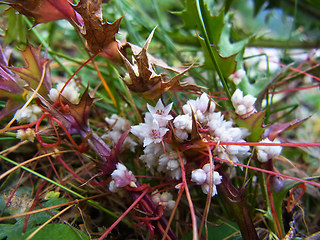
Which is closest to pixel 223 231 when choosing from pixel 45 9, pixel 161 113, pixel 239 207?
pixel 239 207

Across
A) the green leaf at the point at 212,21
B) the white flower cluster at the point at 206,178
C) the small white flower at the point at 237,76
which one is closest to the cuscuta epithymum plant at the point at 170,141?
the white flower cluster at the point at 206,178

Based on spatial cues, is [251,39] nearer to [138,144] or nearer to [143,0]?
[138,144]

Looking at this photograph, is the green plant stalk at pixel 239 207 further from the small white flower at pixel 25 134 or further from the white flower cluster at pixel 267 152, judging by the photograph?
the small white flower at pixel 25 134

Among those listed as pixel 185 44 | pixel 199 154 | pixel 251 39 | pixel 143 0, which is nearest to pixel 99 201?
pixel 199 154

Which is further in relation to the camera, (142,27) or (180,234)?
(142,27)

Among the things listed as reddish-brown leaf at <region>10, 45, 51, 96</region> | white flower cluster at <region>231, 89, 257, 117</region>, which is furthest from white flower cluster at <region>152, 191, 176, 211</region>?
reddish-brown leaf at <region>10, 45, 51, 96</region>

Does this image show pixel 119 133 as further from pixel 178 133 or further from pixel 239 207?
pixel 239 207
